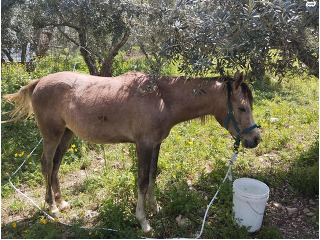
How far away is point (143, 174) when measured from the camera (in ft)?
11.0

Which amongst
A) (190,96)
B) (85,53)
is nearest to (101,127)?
(190,96)

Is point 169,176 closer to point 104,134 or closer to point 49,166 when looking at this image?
point 104,134

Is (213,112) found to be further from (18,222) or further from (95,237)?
(18,222)

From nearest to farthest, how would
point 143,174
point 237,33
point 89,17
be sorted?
point 237,33
point 143,174
point 89,17

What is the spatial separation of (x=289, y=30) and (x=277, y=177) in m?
2.51

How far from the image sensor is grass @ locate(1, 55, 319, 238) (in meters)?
3.45

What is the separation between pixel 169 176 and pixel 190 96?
64.8 inches

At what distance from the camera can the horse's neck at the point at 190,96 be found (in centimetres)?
331

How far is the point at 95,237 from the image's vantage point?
10.8 feet

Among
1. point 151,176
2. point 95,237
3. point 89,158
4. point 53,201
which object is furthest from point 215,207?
point 89,158

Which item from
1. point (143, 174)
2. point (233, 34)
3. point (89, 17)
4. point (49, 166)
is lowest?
point (49, 166)

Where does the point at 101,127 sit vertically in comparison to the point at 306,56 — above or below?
below

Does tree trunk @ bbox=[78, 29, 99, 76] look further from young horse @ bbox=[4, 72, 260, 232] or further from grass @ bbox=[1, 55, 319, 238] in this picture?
young horse @ bbox=[4, 72, 260, 232]

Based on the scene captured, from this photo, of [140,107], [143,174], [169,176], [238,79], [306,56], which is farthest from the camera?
[169,176]
